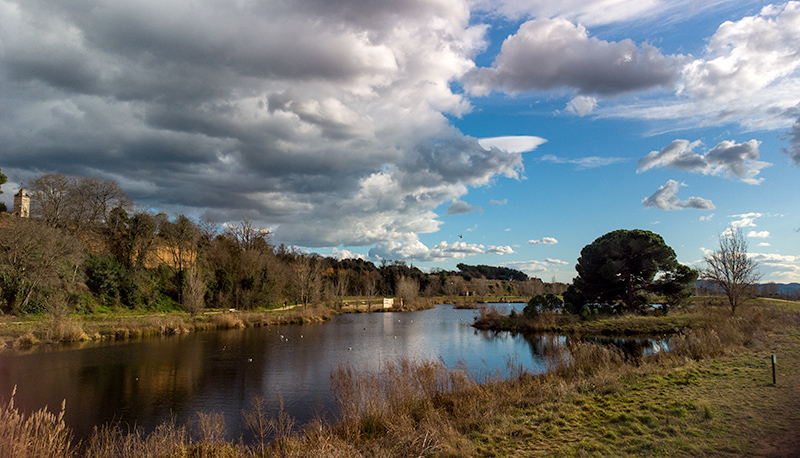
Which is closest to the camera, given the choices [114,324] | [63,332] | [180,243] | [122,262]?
[63,332]

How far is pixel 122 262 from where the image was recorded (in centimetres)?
4841

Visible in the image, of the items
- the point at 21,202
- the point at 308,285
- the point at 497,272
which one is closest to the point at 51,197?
the point at 21,202

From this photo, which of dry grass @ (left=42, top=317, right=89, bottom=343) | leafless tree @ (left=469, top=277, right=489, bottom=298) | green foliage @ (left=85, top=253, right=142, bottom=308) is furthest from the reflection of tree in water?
leafless tree @ (left=469, top=277, right=489, bottom=298)

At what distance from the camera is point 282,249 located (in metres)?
77.0

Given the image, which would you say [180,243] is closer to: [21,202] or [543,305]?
[21,202]

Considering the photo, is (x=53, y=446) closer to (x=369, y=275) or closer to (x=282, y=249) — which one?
(x=282, y=249)

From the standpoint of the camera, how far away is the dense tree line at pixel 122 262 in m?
30.9

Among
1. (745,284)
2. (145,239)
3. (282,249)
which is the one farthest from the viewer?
(282,249)

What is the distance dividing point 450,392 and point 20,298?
35033 mm

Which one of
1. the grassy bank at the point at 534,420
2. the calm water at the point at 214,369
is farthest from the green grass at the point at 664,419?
the calm water at the point at 214,369

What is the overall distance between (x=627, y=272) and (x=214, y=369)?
34.2 m

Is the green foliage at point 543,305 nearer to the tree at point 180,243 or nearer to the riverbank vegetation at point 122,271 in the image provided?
the riverbank vegetation at point 122,271

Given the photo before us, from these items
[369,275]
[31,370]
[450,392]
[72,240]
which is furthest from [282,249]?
[450,392]

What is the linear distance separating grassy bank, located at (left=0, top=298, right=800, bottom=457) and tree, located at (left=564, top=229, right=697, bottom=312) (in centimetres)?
2302
